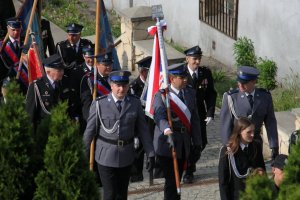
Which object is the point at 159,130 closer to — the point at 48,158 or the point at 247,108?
the point at 247,108

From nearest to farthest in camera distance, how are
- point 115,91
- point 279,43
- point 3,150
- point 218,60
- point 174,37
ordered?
1. point 3,150
2. point 115,91
3. point 279,43
4. point 218,60
5. point 174,37

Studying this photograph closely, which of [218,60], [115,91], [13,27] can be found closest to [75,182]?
[115,91]

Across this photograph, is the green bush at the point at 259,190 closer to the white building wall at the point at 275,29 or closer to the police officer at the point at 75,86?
A: the police officer at the point at 75,86

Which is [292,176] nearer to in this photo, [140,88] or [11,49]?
[140,88]

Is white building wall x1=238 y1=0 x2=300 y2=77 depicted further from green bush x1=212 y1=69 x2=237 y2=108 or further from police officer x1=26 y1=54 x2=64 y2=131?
police officer x1=26 y1=54 x2=64 y2=131

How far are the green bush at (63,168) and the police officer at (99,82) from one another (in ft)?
12.3

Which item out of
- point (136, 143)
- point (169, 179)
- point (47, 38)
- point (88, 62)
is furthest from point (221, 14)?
point (169, 179)

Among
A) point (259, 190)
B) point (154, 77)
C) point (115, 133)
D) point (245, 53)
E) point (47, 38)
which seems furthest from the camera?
point (245, 53)

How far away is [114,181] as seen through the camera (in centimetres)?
848

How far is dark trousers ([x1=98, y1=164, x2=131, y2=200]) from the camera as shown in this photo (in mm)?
8398

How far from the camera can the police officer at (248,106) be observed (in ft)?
29.9

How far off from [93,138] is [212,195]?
5.65 ft

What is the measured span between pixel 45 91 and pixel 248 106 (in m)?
2.34

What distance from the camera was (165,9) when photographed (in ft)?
57.2
